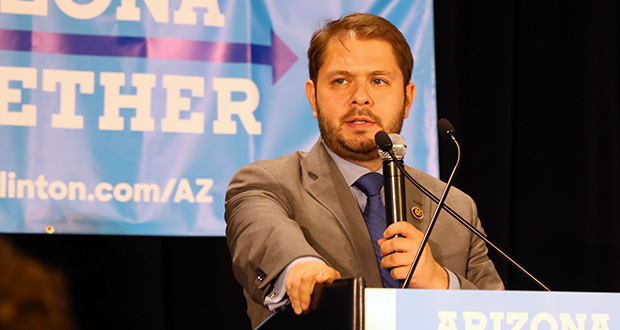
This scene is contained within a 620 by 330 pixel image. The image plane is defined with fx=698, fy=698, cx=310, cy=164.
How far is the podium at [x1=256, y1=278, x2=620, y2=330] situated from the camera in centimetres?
101

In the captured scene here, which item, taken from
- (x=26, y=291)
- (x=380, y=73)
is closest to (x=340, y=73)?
(x=380, y=73)

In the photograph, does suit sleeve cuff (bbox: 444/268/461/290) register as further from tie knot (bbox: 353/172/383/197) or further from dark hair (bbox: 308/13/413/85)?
dark hair (bbox: 308/13/413/85)

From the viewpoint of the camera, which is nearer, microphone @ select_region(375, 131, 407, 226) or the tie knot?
microphone @ select_region(375, 131, 407, 226)

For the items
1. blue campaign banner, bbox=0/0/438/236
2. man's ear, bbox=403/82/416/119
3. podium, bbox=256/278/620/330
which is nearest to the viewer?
podium, bbox=256/278/620/330

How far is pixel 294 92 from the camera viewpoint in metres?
2.84

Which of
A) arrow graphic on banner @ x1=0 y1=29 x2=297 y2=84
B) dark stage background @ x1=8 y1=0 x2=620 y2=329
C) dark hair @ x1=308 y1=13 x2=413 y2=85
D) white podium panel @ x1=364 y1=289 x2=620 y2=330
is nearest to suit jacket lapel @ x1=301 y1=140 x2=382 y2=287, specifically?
dark hair @ x1=308 y1=13 x2=413 y2=85

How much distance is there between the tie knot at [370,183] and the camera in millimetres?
2098

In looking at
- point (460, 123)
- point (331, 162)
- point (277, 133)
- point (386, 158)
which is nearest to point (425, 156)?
point (460, 123)

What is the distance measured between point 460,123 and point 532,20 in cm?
64

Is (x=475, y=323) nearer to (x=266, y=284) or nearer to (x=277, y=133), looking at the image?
(x=266, y=284)

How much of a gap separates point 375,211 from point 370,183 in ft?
0.34

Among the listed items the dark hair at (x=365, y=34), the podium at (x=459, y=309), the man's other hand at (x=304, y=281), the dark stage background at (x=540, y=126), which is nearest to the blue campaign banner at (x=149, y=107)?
the dark stage background at (x=540, y=126)

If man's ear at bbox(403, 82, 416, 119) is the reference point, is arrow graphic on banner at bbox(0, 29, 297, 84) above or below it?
above

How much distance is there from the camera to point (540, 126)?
10.7 feet
